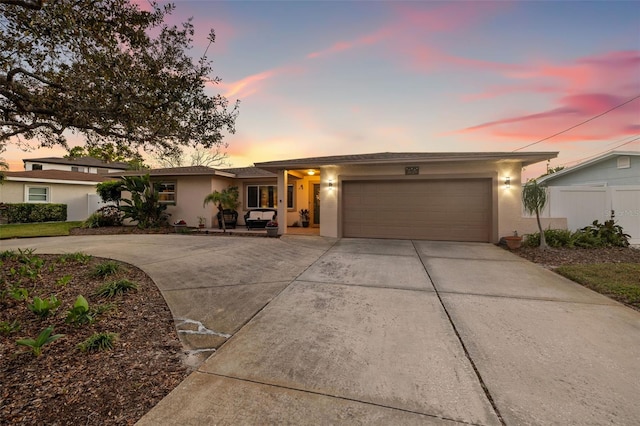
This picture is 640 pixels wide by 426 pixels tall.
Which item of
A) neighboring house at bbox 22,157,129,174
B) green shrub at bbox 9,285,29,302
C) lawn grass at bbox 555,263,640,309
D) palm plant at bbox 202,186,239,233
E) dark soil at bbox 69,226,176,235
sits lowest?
lawn grass at bbox 555,263,640,309

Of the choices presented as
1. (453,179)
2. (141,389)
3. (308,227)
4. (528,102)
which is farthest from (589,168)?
(141,389)

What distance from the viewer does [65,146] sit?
637 cm

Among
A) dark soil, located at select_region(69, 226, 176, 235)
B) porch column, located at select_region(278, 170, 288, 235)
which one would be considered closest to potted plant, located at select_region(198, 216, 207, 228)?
dark soil, located at select_region(69, 226, 176, 235)

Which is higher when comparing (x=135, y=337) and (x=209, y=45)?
(x=209, y=45)

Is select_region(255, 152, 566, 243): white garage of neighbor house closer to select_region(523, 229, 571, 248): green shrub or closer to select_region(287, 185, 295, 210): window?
select_region(523, 229, 571, 248): green shrub

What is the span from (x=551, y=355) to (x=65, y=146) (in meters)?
9.89

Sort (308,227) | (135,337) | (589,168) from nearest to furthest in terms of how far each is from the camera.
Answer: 1. (135,337)
2. (589,168)
3. (308,227)

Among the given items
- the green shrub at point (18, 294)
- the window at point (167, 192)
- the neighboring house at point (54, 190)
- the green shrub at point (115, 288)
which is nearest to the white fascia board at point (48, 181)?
the neighboring house at point (54, 190)

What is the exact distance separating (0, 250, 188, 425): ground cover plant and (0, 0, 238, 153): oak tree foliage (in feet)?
9.70

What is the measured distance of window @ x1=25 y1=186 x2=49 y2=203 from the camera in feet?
52.7

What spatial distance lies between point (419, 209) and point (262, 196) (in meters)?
8.04

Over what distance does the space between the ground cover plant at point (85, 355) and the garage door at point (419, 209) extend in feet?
24.7

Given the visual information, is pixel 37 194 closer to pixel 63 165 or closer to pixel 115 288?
pixel 63 165

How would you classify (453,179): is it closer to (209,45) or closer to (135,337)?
(209,45)
